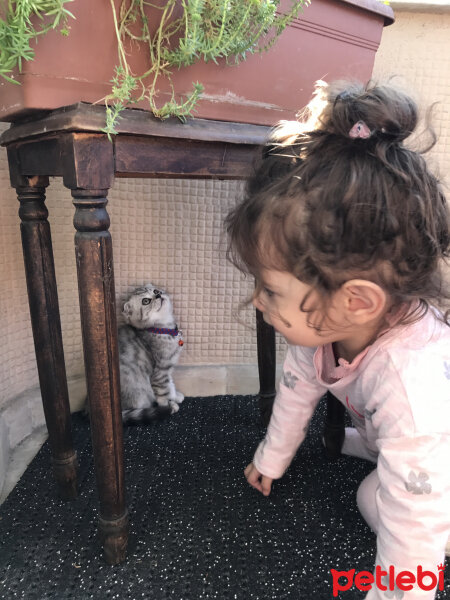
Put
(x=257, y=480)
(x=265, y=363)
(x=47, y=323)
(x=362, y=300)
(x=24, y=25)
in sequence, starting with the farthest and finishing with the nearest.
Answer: (x=265, y=363) < (x=257, y=480) < (x=47, y=323) < (x=362, y=300) < (x=24, y=25)

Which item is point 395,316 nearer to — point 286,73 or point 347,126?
point 347,126

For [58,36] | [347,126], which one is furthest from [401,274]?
[58,36]

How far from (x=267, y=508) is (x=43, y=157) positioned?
672mm

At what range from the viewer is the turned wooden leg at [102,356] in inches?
21.2

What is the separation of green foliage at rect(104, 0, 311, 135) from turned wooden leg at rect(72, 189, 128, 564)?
112 millimetres

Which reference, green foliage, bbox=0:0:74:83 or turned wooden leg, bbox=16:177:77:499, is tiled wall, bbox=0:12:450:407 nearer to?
turned wooden leg, bbox=16:177:77:499

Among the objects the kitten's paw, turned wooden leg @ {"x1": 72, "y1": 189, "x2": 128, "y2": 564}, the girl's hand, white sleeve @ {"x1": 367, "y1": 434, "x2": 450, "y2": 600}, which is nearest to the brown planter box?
turned wooden leg @ {"x1": 72, "y1": 189, "x2": 128, "y2": 564}

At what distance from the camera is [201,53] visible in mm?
546

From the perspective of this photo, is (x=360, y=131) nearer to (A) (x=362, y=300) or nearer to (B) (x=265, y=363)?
(A) (x=362, y=300)

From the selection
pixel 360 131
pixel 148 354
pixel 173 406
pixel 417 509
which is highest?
pixel 360 131

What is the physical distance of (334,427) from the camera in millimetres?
906

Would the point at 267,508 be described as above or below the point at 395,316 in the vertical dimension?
below

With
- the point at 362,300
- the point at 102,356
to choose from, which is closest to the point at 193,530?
the point at 102,356

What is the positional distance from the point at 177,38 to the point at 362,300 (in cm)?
39
